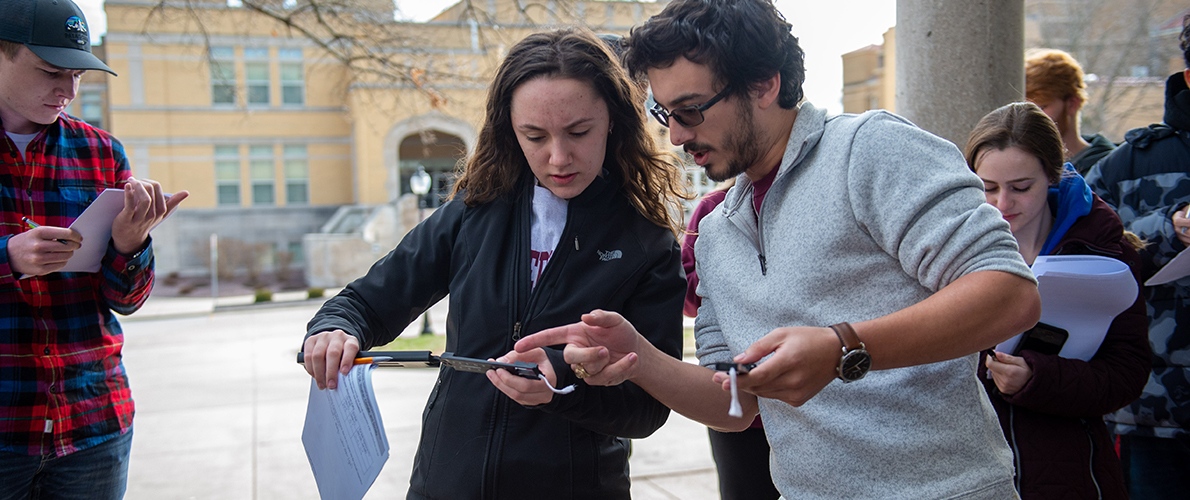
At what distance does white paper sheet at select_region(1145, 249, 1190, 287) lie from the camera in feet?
7.70

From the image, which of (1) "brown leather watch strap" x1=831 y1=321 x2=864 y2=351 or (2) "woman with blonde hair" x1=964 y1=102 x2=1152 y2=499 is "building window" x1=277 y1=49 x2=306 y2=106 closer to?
(2) "woman with blonde hair" x1=964 y1=102 x2=1152 y2=499

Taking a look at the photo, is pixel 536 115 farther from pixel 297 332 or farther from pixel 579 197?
pixel 297 332

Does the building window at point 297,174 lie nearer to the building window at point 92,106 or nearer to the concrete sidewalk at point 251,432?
the building window at point 92,106

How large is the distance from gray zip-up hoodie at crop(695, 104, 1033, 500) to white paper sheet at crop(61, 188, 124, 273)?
1.76 meters

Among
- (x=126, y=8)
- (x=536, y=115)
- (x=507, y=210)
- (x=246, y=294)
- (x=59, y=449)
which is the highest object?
(x=126, y=8)

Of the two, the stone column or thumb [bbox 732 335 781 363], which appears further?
the stone column

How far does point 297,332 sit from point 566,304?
1430 centimetres

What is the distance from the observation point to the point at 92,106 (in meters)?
32.5

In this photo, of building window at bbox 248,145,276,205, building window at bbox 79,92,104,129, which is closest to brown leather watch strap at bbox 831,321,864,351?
building window at bbox 248,145,276,205

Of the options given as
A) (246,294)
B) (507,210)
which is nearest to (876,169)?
(507,210)

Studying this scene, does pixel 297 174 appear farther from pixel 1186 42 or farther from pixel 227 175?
pixel 1186 42

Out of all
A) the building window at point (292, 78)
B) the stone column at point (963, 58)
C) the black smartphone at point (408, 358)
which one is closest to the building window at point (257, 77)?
the building window at point (292, 78)

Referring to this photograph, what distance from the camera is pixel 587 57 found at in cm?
203

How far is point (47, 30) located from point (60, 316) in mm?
801
